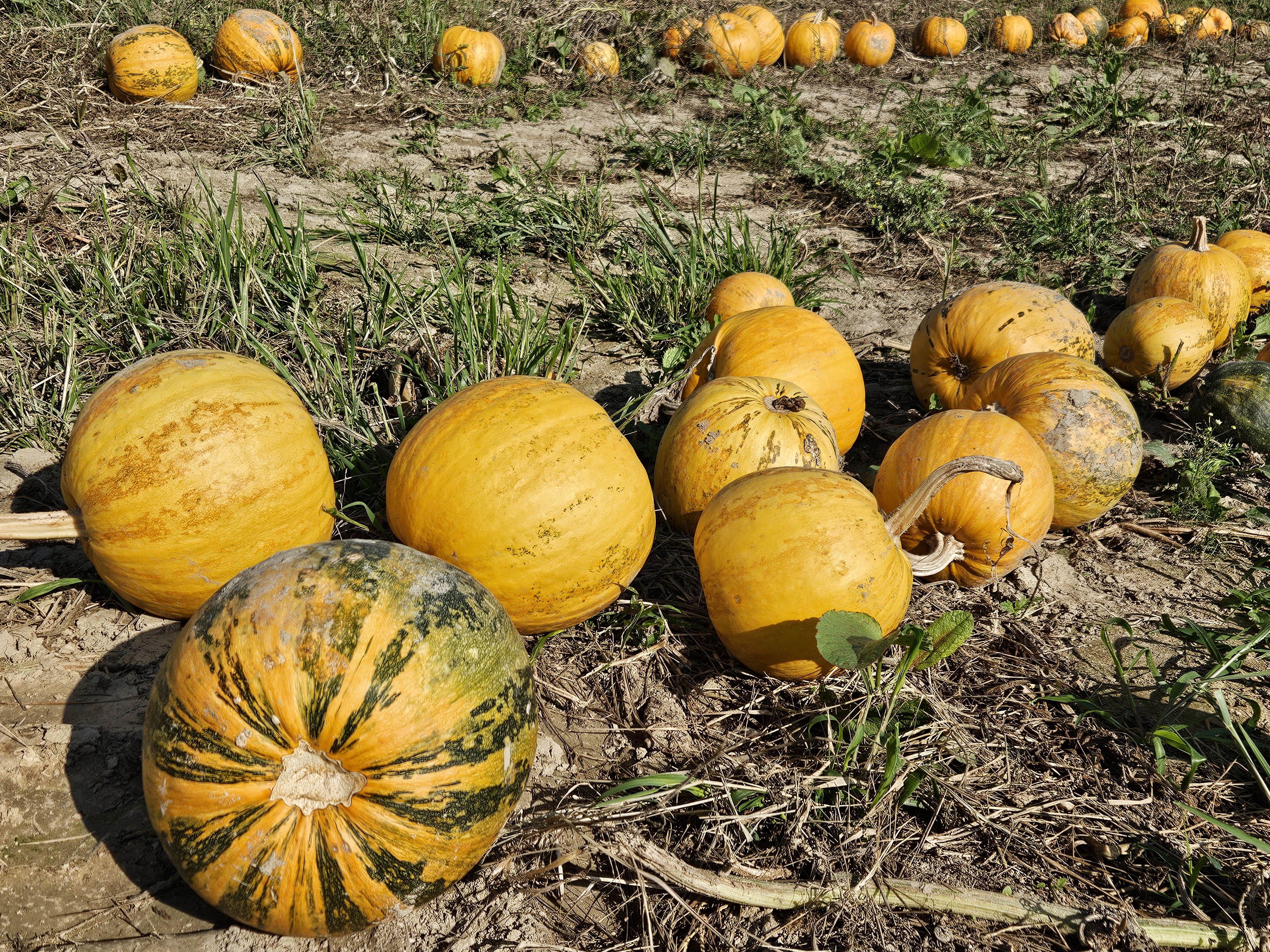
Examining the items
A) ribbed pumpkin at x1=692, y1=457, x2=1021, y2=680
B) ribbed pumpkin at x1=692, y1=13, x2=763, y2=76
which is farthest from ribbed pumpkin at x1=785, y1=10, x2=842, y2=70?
ribbed pumpkin at x1=692, y1=457, x2=1021, y2=680

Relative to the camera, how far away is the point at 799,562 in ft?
8.53

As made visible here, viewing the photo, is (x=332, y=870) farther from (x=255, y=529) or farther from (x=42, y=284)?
(x=42, y=284)

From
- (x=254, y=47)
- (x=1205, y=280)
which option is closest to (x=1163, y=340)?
(x=1205, y=280)

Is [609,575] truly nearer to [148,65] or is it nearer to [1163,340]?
[1163,340]

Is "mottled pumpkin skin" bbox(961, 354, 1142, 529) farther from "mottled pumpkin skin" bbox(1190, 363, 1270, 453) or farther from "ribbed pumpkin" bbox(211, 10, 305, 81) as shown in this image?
"ribbed pumpkin" bbox(211, 10, 305, 81)

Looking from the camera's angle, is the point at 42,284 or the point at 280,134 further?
the point at 280,134

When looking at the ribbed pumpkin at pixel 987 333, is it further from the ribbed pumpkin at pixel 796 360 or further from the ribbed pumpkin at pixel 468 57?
the ribbed pumpkin at pixel 468 57

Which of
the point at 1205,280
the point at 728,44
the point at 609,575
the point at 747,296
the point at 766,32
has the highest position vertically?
the point at 766,32

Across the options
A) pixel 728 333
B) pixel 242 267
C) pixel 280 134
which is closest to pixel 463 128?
pixel 280 134

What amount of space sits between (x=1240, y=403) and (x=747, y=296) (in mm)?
2471

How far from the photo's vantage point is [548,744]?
2631 mm

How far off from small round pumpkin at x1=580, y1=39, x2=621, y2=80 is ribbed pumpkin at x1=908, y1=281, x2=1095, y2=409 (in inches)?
247

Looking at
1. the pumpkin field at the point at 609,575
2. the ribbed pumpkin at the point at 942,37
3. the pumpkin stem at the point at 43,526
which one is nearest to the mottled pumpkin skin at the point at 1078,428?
the pumpkin field at the point at 609,575

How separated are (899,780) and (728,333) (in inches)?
81.2
